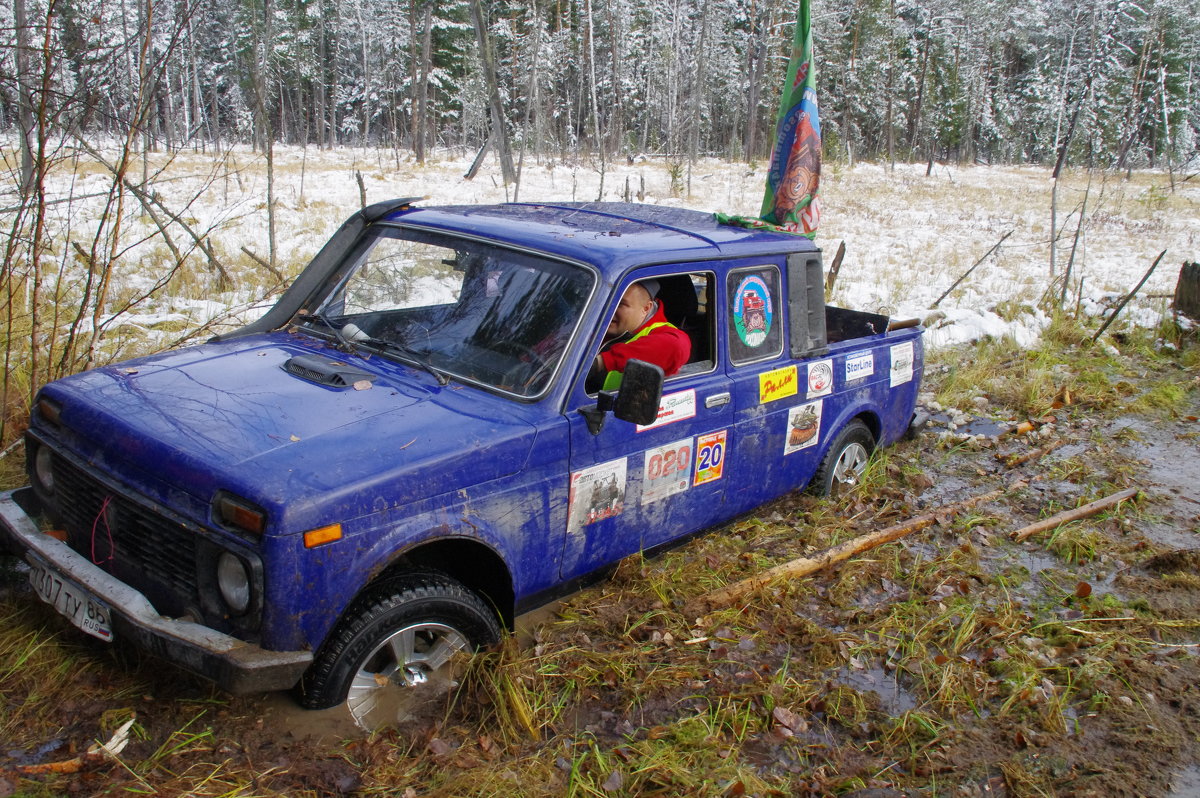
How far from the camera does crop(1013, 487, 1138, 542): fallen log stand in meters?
5.30

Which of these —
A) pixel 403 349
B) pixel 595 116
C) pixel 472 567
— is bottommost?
pixel 472 567

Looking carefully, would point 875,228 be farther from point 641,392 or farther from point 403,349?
point 641,392

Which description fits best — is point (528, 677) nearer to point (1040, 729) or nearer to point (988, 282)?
point (1040, 729)

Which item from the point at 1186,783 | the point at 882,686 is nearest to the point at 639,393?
the point at 882,686

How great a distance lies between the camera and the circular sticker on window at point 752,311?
4410 mm

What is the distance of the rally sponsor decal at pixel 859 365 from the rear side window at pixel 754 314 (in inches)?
28.5

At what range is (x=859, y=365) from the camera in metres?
5.27

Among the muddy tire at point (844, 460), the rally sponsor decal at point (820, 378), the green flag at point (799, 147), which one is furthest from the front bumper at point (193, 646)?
the green flag at point (799, 147)

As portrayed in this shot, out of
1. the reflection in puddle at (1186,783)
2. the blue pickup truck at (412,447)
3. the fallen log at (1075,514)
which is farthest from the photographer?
the fallen log at (1075,514)

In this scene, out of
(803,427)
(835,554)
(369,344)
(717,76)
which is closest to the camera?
(369,344)

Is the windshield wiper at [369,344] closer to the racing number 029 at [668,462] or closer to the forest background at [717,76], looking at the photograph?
the racing number 029 at [668,462]

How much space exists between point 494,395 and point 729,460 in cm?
141

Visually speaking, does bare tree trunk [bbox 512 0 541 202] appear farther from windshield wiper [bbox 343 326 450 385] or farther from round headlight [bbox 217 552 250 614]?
round headlight [bbox 217 552 250 614]

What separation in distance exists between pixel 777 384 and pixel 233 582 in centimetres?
285
